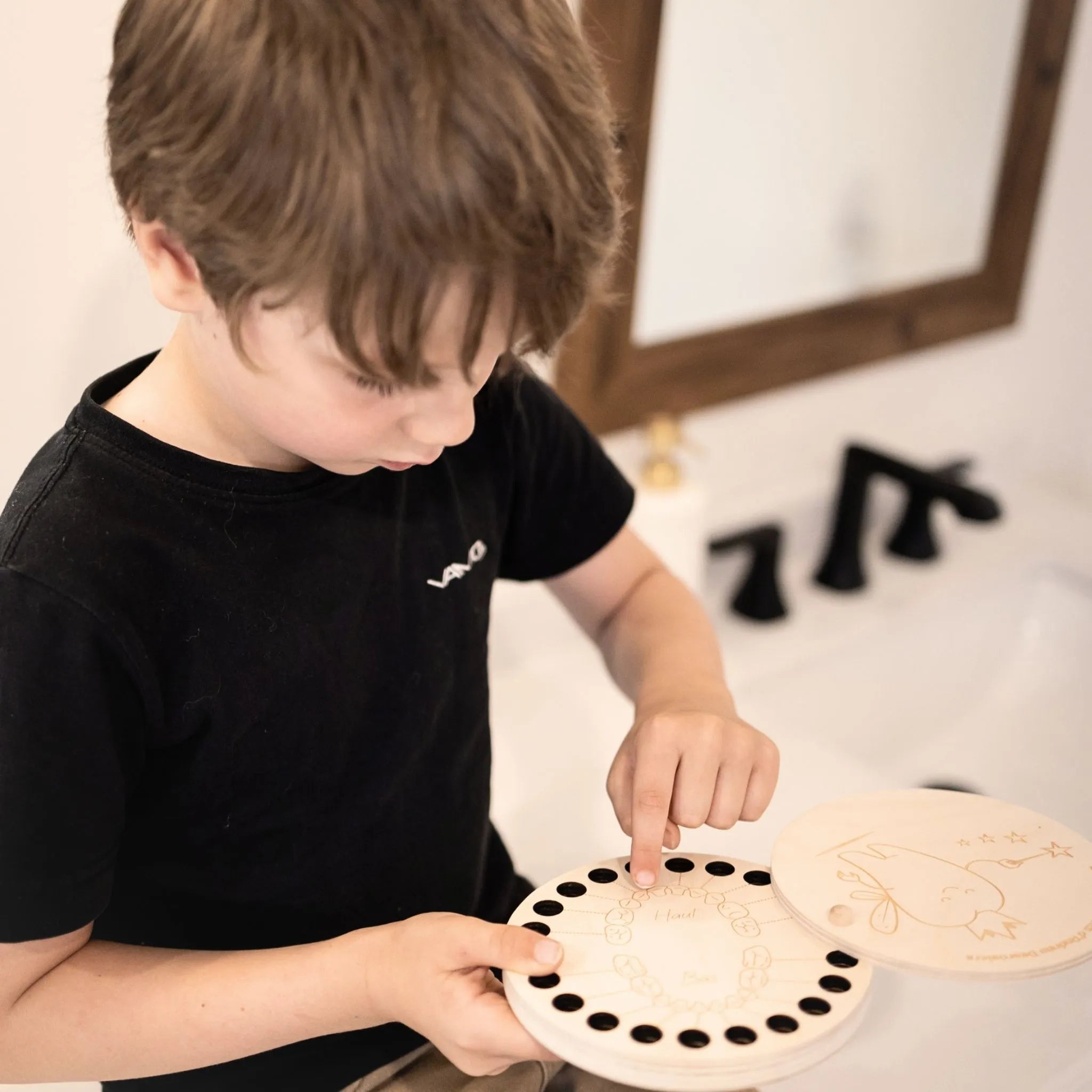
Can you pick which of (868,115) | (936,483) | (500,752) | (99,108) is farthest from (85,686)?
(868,115)

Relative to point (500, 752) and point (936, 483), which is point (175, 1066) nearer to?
point (500, 752)

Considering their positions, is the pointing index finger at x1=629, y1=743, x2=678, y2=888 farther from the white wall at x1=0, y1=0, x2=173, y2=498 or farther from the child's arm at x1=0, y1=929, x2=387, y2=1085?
the white wall at x1=0, y1=0, x2=173, y2=498

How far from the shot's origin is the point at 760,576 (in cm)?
124

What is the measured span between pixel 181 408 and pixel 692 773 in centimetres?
32

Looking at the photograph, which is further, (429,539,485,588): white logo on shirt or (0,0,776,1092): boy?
(429,539,485,588): white logo on shirt

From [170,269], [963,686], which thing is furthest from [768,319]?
[170,269]

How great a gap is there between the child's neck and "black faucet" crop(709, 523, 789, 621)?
67 cm

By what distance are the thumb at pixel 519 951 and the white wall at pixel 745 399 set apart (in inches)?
17.8

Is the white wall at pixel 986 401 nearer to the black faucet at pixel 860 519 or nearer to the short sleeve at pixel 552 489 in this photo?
the black faucet at pixel 860 519

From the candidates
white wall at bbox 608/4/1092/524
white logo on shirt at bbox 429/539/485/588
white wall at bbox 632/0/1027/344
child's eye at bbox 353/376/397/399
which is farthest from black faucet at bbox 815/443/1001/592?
child's eye at bbox 353/376/397/399

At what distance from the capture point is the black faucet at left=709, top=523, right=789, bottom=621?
123 cm

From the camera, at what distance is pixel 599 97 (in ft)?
1.78

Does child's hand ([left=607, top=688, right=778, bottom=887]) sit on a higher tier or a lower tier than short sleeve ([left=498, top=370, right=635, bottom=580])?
lower

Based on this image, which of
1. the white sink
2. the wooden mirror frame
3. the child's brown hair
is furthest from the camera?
the white sink
